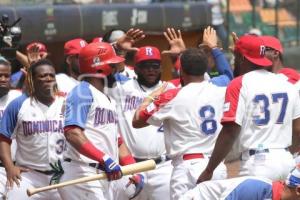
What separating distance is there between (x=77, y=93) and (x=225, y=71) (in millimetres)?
1478

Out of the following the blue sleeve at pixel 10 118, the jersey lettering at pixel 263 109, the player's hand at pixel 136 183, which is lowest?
the player's hand at pixel 136 183

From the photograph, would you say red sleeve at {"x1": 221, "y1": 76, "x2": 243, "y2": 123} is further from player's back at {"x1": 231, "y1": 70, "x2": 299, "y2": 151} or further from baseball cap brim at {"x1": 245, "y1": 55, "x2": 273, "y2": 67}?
baseball cap brim at {"x1": 245, "y1": 55, "x2": 273, "y2": 67}

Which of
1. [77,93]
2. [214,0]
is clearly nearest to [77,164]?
[77,93]

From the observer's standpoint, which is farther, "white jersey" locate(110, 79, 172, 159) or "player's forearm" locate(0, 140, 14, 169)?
"white jersey" locate(110, 79, 172, 159)

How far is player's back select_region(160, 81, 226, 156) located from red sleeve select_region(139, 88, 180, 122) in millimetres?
20

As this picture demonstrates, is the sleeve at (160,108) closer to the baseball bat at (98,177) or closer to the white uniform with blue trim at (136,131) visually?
the baseball bat at (98,177)

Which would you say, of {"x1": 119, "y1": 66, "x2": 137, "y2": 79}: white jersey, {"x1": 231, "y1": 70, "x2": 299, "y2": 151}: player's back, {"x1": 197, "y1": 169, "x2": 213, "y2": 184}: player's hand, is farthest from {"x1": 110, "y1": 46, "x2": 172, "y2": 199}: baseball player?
{"x1": 231, "y1": 70, "x2": 299, "y2": 151}: player's back

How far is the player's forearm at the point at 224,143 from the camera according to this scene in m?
5.82

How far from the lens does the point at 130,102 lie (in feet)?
25.9

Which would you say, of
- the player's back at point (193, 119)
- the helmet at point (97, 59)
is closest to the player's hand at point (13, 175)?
the helmet at point (97, 59)

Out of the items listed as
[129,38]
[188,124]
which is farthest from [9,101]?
[188,124]

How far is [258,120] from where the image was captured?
6027 millimetres

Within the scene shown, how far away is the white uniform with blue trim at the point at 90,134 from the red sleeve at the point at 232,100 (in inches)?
32.7

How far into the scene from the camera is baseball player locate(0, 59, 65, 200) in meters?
6.68
